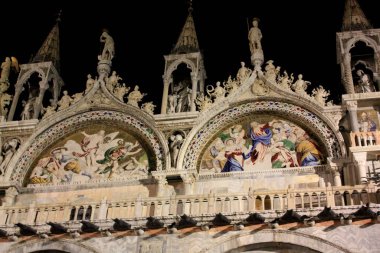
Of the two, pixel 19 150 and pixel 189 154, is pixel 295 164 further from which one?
pixel 19 150

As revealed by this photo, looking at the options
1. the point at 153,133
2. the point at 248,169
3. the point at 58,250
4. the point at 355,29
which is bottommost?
the point at 58,250

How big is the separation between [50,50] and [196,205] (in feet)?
27.5

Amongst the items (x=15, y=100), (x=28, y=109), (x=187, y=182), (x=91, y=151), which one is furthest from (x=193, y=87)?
(x=15, y=100)

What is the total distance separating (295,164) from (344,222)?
3281 millimetres

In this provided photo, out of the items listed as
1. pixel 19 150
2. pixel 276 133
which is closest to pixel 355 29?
pixel 276 133

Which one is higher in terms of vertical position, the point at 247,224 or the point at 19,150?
the point at 19,150

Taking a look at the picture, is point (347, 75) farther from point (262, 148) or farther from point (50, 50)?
point (50, 50)

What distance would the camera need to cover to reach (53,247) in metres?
11.9

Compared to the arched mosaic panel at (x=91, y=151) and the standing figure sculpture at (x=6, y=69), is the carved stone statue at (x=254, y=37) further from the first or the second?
the standing figure sculpture at (x=6, y=69)

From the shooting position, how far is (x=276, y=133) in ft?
48.1

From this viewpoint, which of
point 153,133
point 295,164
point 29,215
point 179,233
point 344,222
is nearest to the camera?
point 344,222

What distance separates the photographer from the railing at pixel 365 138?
12742 mm

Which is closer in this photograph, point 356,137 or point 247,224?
point 247,224

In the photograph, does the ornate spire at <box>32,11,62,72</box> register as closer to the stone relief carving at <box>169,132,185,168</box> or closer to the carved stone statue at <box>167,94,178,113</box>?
the carved stone statue at <box>167,94,178,113</box>
